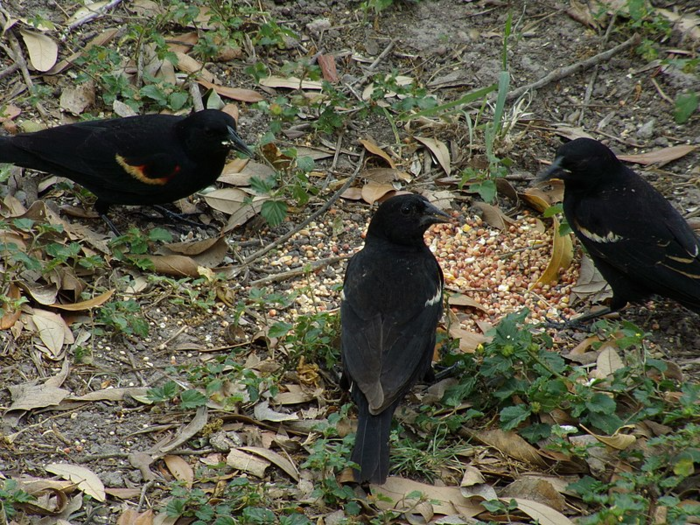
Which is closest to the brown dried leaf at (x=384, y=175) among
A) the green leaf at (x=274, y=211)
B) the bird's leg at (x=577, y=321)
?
the green leaf at (x=274, y=211)

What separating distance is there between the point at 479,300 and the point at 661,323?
3.38ft

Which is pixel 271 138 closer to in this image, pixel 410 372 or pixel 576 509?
pixel 410 372

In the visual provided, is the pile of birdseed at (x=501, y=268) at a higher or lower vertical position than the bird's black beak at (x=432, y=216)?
lower

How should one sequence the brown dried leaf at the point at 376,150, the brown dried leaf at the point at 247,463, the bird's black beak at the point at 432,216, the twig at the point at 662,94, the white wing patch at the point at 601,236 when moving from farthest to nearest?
the twig at the point at 662,94 → the brown dried leaf at the point at 376,150 → the white wing patch at the point at 601,236 → the bird's black beak at the point at 432,216 → the brown dried leaf at the point at 247,463

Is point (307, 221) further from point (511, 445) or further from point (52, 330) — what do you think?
point (511, 445)

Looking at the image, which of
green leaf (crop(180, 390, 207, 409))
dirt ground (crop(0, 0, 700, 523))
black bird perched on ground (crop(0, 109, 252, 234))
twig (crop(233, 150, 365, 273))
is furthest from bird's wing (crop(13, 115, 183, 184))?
green leaf (crop(180, 390, 207, 409))

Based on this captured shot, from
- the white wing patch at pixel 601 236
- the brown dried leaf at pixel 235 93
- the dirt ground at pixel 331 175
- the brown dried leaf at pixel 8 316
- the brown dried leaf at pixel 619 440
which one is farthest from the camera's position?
the brown dried leaf at pixel 235 93

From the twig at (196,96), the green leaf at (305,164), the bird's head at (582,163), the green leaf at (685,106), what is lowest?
the green leaf at (305,164)

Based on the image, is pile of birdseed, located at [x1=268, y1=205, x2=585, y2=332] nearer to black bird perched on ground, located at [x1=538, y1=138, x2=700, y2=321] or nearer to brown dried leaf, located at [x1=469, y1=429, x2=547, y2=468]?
black bird perched on ground, located at [x1=538, y1=138, x2=700, y2=321]

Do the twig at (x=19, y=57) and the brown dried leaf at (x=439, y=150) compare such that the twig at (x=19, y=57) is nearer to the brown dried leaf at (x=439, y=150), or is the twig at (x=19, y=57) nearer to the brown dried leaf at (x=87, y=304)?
the brown dried leaf at (x=87, y=304)

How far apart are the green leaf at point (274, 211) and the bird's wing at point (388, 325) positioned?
2.94 feet

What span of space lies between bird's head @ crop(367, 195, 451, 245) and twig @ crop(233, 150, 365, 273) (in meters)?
0.97

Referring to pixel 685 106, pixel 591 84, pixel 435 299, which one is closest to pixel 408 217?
pixel 435 299

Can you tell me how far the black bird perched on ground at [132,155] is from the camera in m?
5.17
